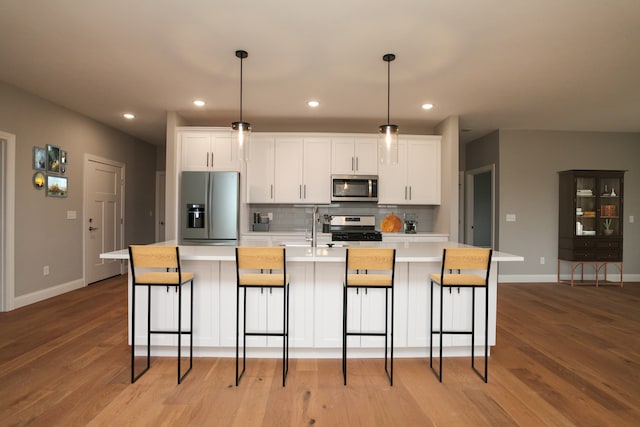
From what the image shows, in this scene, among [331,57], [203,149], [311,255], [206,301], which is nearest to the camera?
[311,255]

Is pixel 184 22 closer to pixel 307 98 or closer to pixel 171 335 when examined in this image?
pixel 307 98

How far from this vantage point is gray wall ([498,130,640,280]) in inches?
233

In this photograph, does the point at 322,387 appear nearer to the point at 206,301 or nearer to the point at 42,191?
the point at 206,301

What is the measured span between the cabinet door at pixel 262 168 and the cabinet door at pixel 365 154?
1.27 meters

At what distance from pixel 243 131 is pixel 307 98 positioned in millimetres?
1624

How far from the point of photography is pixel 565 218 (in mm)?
5816

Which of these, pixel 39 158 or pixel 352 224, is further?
pixel 352 224

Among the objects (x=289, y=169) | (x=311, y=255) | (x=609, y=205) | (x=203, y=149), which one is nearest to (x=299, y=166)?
(x=289, y=169)

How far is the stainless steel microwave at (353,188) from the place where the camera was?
5.26 metres

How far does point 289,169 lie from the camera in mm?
5309

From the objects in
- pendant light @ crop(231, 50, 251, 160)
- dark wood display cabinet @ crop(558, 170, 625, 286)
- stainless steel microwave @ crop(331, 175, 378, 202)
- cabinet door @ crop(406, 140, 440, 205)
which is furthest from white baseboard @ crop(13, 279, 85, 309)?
dark wood display cabinet @ crop(558, 170, 625, 286)

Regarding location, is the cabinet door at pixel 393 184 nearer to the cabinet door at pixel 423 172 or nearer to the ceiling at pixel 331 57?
the cabinet door at pixel 423 172

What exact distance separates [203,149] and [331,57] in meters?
2.65

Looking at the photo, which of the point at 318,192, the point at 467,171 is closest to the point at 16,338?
the point at 318,192
